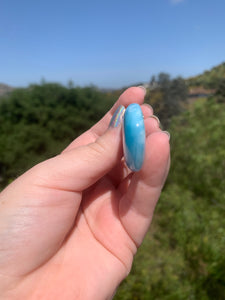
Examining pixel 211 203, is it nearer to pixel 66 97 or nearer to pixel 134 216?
pixel 134 216

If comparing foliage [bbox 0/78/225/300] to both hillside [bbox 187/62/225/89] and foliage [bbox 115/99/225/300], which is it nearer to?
foliage [bbox 115/99/225/300]

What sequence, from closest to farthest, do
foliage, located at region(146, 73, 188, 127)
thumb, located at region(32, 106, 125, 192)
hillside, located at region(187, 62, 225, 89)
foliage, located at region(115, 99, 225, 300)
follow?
thumb, located at region(32, 106, 125, 192), foliage, located at region(115, 99, 225, 300), hillside, located at region(187, 62, 225, 89), foliage, located at region(146, 73, 188, 127)

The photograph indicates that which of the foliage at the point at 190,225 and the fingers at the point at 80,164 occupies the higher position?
the fingers at the point at 80,164

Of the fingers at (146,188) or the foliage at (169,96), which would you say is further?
the foliage at (169,96)

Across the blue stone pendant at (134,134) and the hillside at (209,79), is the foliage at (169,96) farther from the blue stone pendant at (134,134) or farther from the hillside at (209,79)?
the blue stone pendant at (134,134)

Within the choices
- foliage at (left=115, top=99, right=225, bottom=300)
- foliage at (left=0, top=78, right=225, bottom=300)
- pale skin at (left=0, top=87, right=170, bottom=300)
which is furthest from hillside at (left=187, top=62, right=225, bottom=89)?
pale skin at (left=0, top=87, right=170, bottom=300)

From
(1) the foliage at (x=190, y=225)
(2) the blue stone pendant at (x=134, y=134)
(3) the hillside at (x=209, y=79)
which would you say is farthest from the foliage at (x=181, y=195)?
(2) the blue stone pendant at (x=134, y=134)

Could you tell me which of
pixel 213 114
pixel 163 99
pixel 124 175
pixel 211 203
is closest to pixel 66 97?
pixel 163 99

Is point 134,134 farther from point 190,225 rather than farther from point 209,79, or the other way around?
point 209,79
